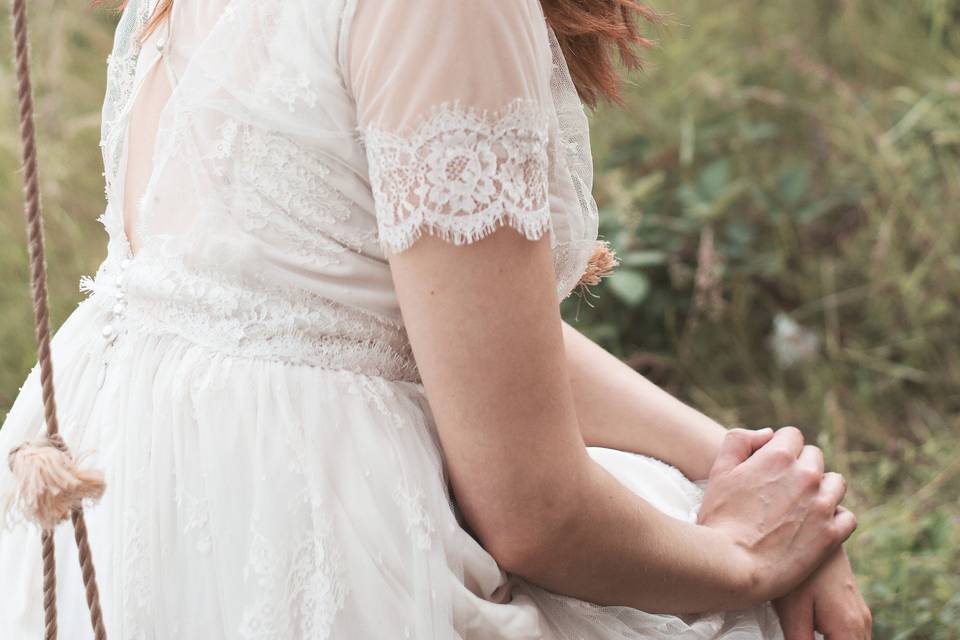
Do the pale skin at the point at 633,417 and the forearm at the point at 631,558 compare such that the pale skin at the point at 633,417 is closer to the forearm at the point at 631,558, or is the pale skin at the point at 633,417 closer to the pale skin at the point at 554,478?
the pale skin at the point at 554,478

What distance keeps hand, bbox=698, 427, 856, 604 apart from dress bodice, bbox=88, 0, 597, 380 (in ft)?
1.02

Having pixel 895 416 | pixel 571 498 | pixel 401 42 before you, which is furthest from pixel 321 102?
pixel 895 416

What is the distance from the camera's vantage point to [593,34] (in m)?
1.18

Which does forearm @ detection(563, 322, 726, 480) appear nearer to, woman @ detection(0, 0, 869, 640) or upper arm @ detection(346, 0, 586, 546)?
woman @ detection(0, 0, 869, 640)

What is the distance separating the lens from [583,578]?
1.01 m

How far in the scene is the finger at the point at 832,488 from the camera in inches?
48.7

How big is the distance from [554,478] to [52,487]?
0.39 metres

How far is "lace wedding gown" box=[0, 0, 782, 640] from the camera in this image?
2.90 feet

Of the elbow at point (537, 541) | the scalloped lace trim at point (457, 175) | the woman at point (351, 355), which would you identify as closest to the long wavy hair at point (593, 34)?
the woman at point (351, 355)

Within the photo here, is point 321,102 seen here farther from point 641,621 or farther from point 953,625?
point 953,625

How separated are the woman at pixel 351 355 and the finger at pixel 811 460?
7.9 inches

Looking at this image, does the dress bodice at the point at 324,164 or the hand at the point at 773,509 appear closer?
the dress bodice at the point at 324,164

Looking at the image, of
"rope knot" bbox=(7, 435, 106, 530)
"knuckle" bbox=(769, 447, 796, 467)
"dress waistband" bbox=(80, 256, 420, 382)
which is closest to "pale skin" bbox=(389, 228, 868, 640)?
"knuckle" bbox=(769, 447, 796, 467)

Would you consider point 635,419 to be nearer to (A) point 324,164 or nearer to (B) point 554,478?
(B) point 554,478
